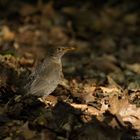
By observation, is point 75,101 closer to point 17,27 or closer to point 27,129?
point 27,129

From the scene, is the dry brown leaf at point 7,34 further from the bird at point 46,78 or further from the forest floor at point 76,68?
the bird at point 46,78

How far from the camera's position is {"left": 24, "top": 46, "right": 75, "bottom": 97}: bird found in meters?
7.93

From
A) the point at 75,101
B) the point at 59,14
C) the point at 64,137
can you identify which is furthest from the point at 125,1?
the point at 64,137

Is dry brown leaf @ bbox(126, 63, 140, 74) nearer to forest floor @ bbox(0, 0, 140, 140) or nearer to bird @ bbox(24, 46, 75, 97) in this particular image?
forest floor @ bbox(0, 0, 140, 140)

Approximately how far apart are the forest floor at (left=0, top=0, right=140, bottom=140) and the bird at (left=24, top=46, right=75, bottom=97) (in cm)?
11

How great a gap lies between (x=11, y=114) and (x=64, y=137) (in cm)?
74

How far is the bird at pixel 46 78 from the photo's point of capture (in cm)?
793

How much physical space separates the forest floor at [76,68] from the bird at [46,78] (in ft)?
0.36

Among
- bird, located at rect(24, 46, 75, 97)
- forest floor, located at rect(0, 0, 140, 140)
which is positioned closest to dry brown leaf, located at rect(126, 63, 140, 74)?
forest floor, located at rect(0, 0, 140, 140)

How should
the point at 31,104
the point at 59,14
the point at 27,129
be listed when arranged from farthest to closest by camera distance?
1. the point at 59,14
2. the point at 31,104
3. the point at 27,129

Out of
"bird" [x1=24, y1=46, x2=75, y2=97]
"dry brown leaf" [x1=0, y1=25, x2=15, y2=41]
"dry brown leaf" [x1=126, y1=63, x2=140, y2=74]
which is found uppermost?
"dry brown leaf" [x1=0, y1=25, x2=15, y2=41]

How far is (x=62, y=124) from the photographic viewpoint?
23.9 ft

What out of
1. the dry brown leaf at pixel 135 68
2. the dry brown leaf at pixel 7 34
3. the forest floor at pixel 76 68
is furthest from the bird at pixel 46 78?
the dry brown leaf at pixel 7 34

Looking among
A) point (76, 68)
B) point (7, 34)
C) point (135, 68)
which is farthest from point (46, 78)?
point (7, 34)
